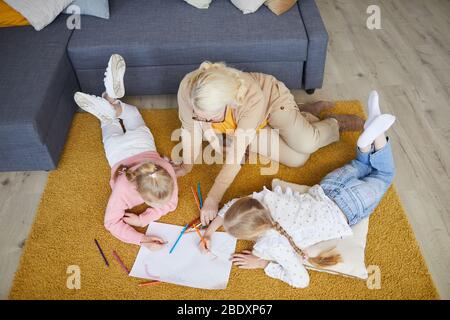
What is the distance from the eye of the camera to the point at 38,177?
1.91 meters

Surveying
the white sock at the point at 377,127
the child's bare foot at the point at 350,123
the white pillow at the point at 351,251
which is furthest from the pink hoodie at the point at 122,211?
the child's bare foot at the point at 350,123

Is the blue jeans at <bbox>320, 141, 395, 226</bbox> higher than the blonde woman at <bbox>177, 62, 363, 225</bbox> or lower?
lower

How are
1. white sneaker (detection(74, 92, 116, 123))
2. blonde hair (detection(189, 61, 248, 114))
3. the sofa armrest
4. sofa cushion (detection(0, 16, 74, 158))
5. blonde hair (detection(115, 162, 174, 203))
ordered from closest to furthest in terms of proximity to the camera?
blonde hair (detection(189, 61, 248, 114)), blonde hair (detection(115, 162, 174, 203)), sofa cushion (detection(0, 16, 74, 158)), white sneaker (detection(74, 92, 116, 123)), the sofa armrest

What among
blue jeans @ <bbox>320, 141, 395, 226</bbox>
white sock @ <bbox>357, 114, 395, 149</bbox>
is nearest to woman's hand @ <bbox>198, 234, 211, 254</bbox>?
blue jeans @ <bbox>320, 141, 395, 226</bbox>

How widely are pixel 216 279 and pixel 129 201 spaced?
0.48 metres

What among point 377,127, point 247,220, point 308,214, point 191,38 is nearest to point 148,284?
point 247,220

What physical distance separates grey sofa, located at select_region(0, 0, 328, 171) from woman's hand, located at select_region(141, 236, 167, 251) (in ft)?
2.06

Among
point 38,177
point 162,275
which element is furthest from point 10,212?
point 162,275

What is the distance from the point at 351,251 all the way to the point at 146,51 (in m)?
1.33

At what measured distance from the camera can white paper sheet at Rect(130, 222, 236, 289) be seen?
1529mm

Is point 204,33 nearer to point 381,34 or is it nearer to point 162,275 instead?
point 162,275

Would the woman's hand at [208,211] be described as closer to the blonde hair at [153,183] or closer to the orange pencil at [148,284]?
the blonde hair at [153,183]

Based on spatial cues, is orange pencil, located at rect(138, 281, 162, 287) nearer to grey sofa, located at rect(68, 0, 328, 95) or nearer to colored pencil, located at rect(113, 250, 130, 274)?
colored pencil, located at rect(113, 250, 130, 274)

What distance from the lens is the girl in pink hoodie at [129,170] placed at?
4.90ft
